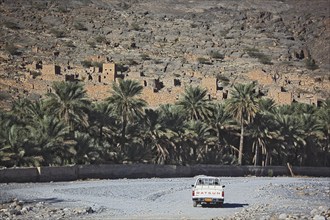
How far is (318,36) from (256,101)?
9666 centimetres

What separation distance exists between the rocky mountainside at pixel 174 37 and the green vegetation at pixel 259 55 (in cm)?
7

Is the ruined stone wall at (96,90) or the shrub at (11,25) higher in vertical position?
the shrub at (11,25)

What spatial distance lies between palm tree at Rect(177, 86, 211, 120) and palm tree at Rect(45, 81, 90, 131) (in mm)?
10608

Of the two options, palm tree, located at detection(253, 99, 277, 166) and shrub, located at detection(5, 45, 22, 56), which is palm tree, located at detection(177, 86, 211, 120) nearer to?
palm tree, located at detection(253, 99, 277, 166)

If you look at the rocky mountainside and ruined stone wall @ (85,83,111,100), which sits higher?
the rocky mountainside

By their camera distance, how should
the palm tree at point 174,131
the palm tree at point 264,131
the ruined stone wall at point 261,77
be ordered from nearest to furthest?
1. the palm tree at point 174,131
2. the palm tree at point 264,131
3. the ruined stone wall at point 261,77

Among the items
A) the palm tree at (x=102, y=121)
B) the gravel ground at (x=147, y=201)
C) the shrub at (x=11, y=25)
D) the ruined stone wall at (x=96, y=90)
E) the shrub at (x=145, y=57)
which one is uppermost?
the shrub at (x=11, y=25)

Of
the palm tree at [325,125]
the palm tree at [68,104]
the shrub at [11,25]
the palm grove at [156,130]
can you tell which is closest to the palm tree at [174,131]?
the palm grove at [156,130]

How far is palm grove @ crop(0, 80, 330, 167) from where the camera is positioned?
1725 inches

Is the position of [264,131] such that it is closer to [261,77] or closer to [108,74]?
[108,74]

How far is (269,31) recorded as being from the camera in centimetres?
14612

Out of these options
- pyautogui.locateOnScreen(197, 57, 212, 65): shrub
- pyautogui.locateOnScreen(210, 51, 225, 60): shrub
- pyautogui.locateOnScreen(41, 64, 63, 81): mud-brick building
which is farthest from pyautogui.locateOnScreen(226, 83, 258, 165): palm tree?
pyautogui.locateOnScreen(210, 51, 225, 60): shrub

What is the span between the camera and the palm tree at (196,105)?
54.9 metres

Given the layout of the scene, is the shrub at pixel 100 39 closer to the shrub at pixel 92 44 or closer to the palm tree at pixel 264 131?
the shrub at pixel 92 44
